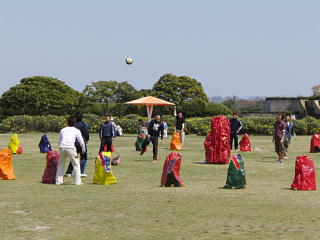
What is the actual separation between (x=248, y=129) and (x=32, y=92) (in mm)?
30120

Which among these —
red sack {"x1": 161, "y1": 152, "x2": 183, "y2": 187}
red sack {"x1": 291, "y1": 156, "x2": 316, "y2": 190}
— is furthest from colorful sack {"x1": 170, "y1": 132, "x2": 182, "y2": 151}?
red sack {"x1": 291, "y1": 156, "x2": 316, "y2": 190}

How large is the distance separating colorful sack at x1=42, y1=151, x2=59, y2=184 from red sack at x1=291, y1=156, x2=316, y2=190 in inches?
210

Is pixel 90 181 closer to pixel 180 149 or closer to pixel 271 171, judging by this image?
pixel 271 171

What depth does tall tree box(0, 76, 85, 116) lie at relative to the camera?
6494cm

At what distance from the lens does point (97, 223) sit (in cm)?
886

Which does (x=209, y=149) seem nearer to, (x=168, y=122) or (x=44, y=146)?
(x=44, y=146)

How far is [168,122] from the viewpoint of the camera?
146 feet

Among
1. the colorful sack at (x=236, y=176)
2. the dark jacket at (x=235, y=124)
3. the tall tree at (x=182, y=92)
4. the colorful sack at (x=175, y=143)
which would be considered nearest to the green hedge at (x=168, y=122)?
the colorful sack at (x=175, y=143)

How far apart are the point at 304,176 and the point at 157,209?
409 cm

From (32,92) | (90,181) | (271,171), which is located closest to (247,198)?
(90,181)

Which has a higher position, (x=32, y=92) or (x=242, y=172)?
(x=32, y=92)

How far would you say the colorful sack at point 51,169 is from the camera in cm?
1388

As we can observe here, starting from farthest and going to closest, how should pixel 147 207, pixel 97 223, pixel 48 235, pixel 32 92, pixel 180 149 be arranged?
pixel 32 92 < pixel 180 149 < pixel 147 207 < pixel 97 223 < pixel 48 235

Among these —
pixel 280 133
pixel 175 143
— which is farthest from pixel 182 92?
pixel 280 133
